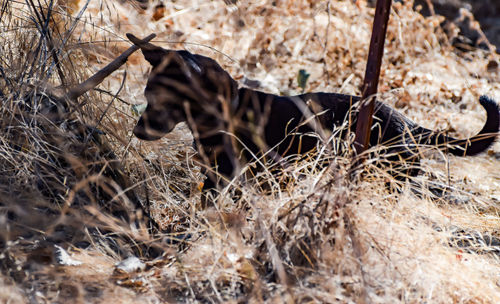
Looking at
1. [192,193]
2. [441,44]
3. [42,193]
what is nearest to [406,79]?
[441,44]

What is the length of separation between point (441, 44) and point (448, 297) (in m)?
5.27

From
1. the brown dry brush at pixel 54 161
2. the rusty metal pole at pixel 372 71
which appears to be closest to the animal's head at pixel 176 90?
the brown dry brush at pixel 54 161

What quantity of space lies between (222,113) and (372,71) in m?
1.00

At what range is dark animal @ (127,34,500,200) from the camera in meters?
2.71

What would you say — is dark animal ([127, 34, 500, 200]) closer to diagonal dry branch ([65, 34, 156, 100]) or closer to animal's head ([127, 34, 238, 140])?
animal's head ([127, 34, 238, 140])

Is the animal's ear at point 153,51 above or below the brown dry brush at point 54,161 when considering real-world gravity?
above

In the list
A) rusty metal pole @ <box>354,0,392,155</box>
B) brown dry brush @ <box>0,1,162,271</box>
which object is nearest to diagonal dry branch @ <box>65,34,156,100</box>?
brown dry brush @ <box>0,1,162,271</box>

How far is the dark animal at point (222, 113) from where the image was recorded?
2.71m

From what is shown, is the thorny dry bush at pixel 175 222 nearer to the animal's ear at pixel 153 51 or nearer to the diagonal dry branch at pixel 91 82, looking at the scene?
the diagonal dry branch at pixel 91 82

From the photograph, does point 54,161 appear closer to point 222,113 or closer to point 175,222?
point 175,222

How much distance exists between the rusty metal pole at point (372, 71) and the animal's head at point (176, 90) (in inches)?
33.4

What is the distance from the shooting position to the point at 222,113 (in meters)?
2.87

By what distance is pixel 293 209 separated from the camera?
77.8 inches

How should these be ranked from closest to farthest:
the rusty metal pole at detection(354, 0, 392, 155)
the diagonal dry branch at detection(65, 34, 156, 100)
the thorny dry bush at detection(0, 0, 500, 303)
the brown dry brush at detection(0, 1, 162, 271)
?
the thorny dry bush at detection(0, 0, 500, 303), the rusty metal pole at detection(354, 0, 392, 155), the brown dry brush at detection(0, 1, 162, 271), the diagonal dry branch at detection(65, 34, 156, 100)
